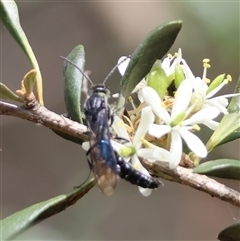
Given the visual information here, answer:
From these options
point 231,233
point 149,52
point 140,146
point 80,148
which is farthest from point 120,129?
point 80,148

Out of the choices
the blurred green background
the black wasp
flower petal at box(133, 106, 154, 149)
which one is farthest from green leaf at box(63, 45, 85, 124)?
the blurred green background

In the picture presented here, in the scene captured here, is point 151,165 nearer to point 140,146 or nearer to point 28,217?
point 140,146

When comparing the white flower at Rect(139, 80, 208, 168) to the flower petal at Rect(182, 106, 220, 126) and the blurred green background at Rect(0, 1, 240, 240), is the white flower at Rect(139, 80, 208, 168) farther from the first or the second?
the blurred green background at Rect(0, 1, 240, 240)

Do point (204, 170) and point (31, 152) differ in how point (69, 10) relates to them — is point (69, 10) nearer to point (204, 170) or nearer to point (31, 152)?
point (31, 152)

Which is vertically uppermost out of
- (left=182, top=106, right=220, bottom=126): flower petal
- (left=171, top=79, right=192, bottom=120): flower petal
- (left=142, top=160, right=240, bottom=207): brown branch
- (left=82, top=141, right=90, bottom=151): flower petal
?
(left=171, top=79, right=192, bottom=120): flower petal

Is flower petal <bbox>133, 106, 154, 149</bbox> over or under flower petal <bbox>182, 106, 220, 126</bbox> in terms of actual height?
over

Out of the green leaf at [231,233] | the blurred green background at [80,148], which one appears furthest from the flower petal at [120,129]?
the blurred green background at [80,148]

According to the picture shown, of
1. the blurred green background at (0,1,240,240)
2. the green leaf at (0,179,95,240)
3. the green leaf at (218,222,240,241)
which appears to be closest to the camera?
the green leaf at (0,179,95,240)

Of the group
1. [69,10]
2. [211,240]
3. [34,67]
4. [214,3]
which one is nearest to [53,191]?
[211,240]
